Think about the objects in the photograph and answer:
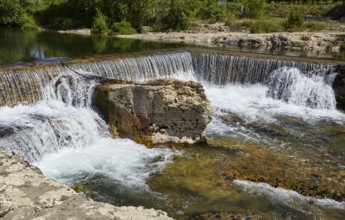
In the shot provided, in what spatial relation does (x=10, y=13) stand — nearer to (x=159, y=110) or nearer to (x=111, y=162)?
(x=159, y=110)

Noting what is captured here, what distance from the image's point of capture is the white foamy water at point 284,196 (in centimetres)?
720

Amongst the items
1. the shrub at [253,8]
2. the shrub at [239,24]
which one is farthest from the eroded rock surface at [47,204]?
the shrub at [253,8]

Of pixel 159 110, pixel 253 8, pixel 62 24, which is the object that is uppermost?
pixel 253 8

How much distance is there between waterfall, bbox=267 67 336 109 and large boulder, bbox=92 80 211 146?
278 inches

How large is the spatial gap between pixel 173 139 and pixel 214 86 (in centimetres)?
794

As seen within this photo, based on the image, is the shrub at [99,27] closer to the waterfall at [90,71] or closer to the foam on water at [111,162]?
the waterfall at [90,71]

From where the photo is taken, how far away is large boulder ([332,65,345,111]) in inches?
596

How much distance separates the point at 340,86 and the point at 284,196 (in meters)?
9.57

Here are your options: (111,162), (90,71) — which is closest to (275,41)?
(90,71)

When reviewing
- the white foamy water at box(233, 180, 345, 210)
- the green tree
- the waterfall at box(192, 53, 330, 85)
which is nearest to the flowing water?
the white foamy water at box(233, 180, 345, 210)

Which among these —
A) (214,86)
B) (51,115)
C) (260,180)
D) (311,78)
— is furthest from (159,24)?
(260,180)

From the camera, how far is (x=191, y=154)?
30.8 feet

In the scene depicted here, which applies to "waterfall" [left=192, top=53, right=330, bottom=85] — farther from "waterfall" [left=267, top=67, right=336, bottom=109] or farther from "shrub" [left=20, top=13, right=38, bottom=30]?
"shrub" [left=20, top=13, right=38, bottom=30]

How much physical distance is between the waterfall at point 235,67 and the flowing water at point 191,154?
210 cm
